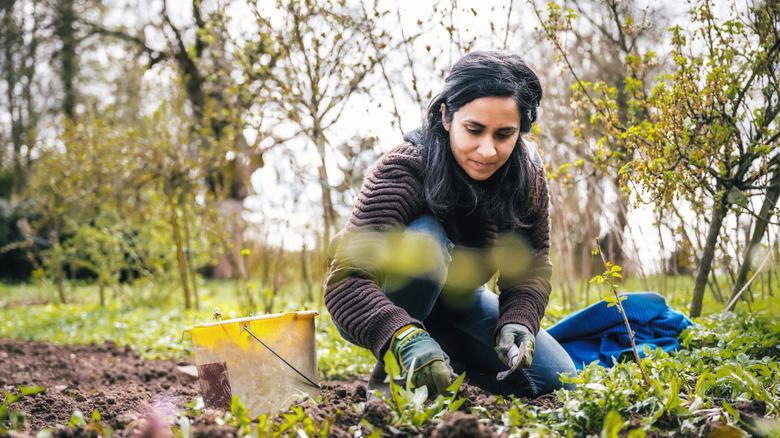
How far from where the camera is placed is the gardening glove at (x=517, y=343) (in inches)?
66.2

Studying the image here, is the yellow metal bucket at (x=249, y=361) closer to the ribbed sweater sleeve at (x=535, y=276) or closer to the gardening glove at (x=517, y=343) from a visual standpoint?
the gardening glove at (x=517, y=343)

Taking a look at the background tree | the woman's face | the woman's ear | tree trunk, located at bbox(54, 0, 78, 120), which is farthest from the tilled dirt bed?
tree trunk, located at bbox(54, 0, 78, 120)

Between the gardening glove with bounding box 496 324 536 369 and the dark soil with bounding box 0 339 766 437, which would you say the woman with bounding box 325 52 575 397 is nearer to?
the gardening glove with bounding box 496 324 536 369

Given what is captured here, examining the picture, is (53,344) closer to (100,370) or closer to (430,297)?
(100,370)

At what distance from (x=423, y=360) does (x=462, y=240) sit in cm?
70

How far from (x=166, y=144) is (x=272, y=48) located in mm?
2385

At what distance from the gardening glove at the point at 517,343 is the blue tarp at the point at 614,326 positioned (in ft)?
1.99

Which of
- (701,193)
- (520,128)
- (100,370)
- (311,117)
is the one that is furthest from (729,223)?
(100,370)

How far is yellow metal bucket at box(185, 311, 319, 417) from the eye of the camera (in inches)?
64.0

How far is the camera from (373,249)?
1728mm

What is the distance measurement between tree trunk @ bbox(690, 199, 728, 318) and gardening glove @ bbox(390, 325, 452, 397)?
4.88ft

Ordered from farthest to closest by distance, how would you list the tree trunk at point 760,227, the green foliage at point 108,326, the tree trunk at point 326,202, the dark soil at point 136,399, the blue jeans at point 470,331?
the green foliage at point 108,326 → the tree trunk at point 326,202 → the tree trunk at point 760,227 → the blue jeans at point 470,331 → the dark soil at point 136,399

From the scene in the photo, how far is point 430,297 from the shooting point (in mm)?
1916

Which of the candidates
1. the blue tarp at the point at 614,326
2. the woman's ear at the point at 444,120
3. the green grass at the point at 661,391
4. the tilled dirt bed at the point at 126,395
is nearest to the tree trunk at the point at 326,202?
the green grass at the point at 661,391
